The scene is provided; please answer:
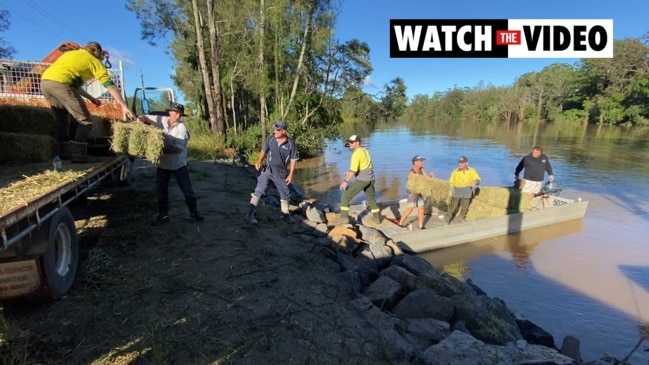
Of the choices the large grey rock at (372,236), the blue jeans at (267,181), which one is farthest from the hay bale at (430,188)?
the blue jeans at (267,181)

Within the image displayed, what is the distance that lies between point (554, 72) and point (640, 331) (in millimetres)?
87714

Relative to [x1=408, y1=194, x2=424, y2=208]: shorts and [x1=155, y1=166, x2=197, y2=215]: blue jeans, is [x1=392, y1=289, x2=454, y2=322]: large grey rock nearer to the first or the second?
[x1=155, y1=166, x2=197, y2=215]: blue jeans

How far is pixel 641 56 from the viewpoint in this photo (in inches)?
2264

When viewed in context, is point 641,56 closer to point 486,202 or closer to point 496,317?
point 486,202

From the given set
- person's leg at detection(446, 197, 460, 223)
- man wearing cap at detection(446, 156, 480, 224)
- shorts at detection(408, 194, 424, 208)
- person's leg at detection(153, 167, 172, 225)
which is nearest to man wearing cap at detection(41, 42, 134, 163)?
A: person's leg at detection(153, 167, 172, 225)

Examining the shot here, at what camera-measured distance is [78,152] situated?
16.3 ft

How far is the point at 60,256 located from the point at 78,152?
1867 mm

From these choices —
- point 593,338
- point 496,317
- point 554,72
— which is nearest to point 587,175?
point 593,338

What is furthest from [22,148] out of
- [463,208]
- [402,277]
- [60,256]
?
[463,208]

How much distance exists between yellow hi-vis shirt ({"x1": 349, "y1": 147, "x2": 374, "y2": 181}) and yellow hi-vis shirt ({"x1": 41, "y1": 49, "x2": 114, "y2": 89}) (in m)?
4.62

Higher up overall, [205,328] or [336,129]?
[336,129]

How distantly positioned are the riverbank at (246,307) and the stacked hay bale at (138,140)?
126 cm

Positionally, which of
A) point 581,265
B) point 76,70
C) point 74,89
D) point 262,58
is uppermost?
point 262,58

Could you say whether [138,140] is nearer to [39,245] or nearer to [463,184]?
[39,245]
